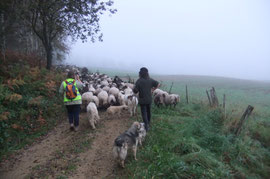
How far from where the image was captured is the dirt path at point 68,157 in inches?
184

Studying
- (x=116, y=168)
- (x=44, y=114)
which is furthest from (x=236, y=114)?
(x=44, y=114)

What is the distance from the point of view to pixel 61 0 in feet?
39.2

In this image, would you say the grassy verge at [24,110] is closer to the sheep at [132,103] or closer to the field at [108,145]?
the field at [108,145]

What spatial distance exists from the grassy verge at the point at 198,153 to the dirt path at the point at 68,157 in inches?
38.6

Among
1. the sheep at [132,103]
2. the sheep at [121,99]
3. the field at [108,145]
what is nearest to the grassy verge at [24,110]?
the field at [108,145]

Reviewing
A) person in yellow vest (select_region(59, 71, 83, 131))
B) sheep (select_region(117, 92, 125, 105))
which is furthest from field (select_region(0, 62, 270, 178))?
sheep (select_region(117, 92, 125, 105))

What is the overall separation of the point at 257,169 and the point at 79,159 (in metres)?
6.41

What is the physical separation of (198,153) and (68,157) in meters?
4.01

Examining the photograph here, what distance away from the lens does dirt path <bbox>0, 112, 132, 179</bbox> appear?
468 cm

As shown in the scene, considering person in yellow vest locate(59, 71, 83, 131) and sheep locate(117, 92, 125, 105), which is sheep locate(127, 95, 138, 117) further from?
person in yellow vest locate(59, 71, 83, 131)

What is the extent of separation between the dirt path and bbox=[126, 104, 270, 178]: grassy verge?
3.22 feet

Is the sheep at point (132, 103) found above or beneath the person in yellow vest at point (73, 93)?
beneath

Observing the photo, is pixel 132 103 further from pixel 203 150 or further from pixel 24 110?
pixel 24 110

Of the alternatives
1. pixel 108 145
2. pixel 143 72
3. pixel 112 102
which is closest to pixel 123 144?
pixel 108 145
